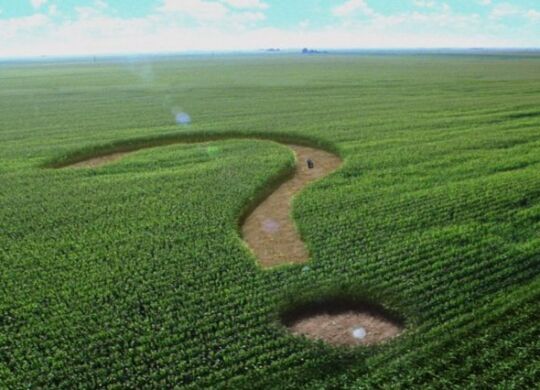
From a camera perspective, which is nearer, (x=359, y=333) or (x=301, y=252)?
(x=359, y=333)

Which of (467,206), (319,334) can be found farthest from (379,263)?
(467,206)

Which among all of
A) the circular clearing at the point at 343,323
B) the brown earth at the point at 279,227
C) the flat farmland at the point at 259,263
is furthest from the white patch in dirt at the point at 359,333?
the brown earth at the point at 279,227

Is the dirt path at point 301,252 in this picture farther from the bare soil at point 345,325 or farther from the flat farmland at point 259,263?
the flat farmland at point 259,263

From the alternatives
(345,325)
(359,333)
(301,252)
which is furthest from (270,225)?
(359,333)

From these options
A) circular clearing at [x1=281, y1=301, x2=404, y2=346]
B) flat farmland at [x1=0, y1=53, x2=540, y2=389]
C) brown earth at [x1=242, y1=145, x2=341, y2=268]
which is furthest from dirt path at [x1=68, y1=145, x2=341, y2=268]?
circular clearing at [x1=281, y1=301, x2=404, y2=346]

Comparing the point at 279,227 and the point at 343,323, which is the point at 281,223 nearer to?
the point at 279,227

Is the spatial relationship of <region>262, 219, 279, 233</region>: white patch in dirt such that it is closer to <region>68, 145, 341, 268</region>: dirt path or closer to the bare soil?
<region>68, 145, 341, 268</region>: dirt path
